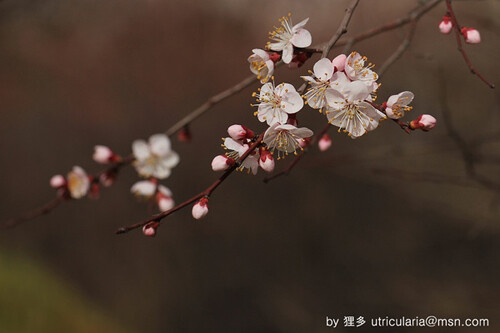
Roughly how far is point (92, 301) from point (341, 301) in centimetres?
147

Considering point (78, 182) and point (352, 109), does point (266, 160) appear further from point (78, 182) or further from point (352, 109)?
point (78, 182)

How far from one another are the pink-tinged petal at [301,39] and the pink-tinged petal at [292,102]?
0.44 feet

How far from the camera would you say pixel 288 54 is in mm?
788

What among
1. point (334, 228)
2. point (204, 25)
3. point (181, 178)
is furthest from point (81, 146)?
point (334, 228)

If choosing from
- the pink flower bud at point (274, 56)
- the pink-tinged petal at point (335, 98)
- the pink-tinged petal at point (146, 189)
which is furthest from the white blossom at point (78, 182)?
the pink-tinged petal at point (335, 98)

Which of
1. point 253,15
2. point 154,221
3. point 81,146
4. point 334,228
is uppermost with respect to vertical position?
point 253,15

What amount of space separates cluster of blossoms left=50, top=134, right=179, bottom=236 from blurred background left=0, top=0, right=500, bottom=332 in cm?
142

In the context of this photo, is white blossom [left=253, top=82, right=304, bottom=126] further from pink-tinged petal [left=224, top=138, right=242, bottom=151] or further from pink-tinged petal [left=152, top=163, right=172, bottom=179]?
pink-tinged petal [left=152, top=163, right=172, bottom=179]

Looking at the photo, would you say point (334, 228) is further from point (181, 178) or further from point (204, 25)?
point (204, 25)

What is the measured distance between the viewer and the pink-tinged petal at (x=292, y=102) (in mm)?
688

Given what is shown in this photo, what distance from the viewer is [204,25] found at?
3.74 meters

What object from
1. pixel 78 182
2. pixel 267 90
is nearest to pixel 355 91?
pixel 267 90

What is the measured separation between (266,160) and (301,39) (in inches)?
8.6

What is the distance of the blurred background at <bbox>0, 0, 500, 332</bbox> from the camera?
2.67m
